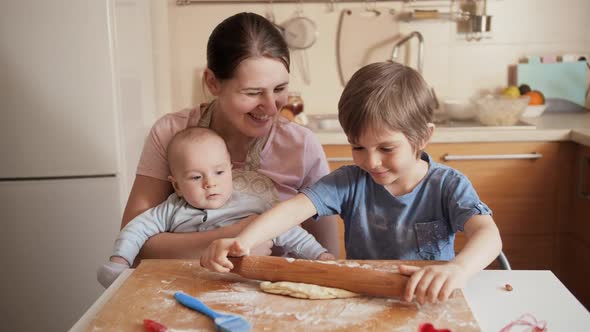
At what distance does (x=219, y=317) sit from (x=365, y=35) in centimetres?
219

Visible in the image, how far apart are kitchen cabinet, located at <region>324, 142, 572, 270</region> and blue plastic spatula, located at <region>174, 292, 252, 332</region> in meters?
1.56

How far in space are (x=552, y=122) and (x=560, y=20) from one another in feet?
1.87

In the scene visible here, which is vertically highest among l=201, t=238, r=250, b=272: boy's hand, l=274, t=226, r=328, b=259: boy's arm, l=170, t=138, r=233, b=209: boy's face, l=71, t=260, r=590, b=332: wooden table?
l=170, t=138, r=233, b=209: boy's face

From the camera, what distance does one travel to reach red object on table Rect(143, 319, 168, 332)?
87 cm

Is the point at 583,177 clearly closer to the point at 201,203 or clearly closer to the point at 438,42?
the point at 438,42

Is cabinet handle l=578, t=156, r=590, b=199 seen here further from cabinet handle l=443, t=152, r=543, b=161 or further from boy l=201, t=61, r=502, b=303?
boy l=201, t=61, r=502, b=303

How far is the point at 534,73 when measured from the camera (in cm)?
286

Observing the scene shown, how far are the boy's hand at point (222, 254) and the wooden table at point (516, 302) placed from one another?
0.48 ft

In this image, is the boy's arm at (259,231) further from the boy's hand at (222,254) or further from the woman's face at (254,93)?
the woman's face at (254,93)

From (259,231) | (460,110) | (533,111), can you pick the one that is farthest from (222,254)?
(533,111)

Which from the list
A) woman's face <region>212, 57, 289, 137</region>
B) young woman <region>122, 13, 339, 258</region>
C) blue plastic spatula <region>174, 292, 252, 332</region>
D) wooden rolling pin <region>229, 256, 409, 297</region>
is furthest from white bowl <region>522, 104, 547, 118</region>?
blue plastic spatula <region>174, 292, 252, 332</region>

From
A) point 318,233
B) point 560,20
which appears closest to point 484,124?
point 560,20

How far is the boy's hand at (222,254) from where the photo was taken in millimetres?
1056

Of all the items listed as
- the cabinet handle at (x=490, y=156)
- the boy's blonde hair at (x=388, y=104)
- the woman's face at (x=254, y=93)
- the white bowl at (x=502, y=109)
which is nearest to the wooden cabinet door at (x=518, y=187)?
the cabinet handle at (x=490, y=156)
